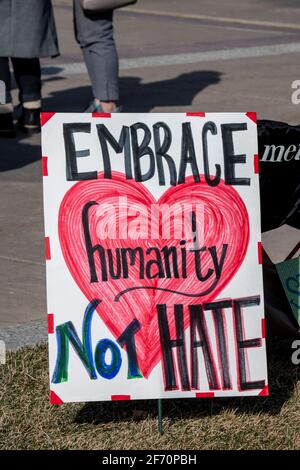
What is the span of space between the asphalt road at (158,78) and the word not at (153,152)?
133 centimetres

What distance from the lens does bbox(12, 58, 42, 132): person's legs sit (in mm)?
9609

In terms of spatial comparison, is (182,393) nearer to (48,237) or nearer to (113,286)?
(113,286)

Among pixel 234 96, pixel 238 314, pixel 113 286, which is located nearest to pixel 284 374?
pixel 238 314

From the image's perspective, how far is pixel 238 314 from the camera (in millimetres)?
4574

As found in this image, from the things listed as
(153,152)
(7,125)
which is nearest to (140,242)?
(153,152)

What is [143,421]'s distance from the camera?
15.5 ft

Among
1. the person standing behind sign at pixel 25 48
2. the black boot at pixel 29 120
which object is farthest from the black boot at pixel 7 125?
the black boot at pixel 29 120

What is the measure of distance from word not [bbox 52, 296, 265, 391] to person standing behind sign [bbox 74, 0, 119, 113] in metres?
5.18

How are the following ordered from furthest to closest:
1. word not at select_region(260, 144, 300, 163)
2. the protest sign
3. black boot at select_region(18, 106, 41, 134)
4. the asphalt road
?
black boot at select_region(18, 106, 41, 134) → the asphalt road → word not at select_region(260, 144, 300, 163) → the protest sign

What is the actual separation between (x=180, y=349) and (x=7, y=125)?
532 cm

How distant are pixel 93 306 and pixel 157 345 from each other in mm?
272

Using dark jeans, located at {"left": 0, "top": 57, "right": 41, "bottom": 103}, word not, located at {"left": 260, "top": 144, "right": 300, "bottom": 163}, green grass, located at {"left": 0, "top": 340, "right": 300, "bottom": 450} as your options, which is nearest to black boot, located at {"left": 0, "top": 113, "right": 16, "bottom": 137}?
dark jeans, located at {"left": 0, "top": 57, "right": 41, "bottom": 103}

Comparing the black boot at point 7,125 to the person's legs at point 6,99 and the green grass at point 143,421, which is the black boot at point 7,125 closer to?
the person's legs at point 6,99

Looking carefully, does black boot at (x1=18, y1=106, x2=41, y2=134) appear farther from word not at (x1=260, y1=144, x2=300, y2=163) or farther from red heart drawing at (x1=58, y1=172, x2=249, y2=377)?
red heart drawing at (x1=58, y1=172, x2=249, y2=377)
